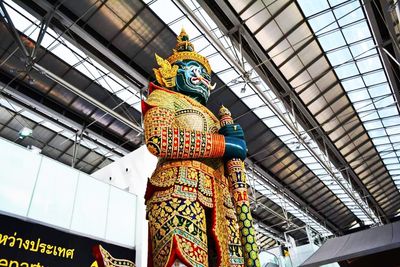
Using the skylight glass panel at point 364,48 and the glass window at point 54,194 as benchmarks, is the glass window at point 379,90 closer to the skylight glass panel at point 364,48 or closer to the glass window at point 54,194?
the skylight glass panel at point 364,48

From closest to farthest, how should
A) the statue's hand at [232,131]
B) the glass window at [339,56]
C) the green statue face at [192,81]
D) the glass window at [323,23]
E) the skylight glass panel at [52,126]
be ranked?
1. the statue's hand at [232,131]
2. the green statue face at [192,81]
3. the glass window at [323,23]
4. the glass window at [339,56]
5. the skylight glass panel at [52,126]

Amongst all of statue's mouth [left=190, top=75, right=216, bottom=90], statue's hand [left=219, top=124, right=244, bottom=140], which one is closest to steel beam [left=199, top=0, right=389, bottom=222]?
statue's mouth [left=190, top=75, right=216, bottom=90]

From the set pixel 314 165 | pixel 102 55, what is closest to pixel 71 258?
pixel 102 55

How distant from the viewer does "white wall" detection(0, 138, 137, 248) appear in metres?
7.43

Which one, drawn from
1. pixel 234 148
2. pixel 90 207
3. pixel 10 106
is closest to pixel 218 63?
pixel 90 207

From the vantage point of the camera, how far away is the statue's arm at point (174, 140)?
3.04m

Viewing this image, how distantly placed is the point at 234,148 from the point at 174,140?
0.65 m

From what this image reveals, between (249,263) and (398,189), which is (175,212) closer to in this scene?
(249,263)

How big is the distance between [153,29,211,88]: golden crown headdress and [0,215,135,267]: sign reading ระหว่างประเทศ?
4077mm

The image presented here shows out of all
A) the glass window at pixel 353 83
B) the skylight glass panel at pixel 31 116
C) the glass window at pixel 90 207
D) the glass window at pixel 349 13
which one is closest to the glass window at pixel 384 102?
the glass window at pixel 353 83

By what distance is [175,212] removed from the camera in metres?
2.82

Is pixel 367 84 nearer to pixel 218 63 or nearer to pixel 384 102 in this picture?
pixel 384 102

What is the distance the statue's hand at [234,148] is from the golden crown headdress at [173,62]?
1.01 meters

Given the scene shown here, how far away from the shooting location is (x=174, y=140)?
10.0 feet
